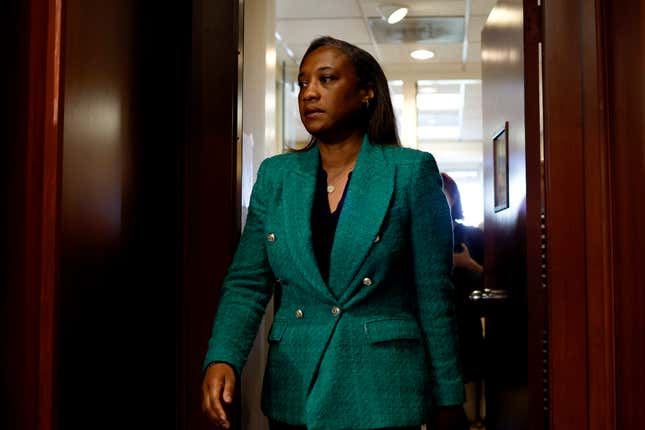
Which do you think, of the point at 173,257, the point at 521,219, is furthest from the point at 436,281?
the point at 173,257

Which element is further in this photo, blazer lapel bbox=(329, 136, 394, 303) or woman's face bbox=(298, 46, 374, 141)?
woman's face bbox=(298, 46, 374, 141)

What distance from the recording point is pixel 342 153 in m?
1.46

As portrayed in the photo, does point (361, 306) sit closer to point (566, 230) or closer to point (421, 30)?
point (566, 230)

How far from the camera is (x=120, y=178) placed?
4.55 feet

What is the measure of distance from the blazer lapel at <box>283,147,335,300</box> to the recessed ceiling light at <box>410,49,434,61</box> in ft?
11.7

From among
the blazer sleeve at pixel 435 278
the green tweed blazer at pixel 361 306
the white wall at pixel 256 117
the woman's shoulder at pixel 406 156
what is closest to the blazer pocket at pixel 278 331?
the green tweed blazer at pixel 361 306

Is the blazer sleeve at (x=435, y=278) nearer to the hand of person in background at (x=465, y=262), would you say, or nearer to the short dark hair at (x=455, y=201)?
the hand of person in background at (x=465, y=262)

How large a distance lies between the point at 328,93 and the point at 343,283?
1.26ft

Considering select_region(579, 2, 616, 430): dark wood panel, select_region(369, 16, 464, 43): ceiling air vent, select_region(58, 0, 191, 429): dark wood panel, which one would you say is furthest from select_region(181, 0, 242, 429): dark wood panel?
select_region(369, 16, 464, 43): ceiling air vent

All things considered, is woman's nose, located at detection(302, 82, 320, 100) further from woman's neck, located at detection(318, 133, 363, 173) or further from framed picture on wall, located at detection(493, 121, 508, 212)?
framed picture on wall, located at detection(493, 121, 508, 212)

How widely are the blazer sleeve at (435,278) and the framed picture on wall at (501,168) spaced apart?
1.83 ft

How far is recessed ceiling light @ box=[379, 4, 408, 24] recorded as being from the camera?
12.8 feet

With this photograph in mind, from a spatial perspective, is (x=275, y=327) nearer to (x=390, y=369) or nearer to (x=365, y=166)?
(x=390, y=369)

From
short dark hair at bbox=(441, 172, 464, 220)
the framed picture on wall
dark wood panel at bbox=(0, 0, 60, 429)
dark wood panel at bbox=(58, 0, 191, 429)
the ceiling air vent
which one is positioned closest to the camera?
dark wood panel at bbox=(0, 0, 60, 429)
